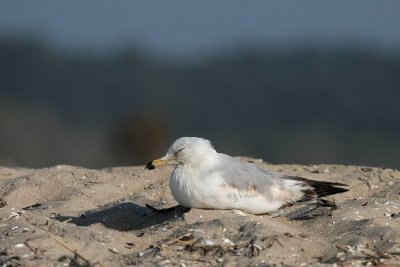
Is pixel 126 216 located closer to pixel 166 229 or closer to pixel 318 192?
pixel 166 229

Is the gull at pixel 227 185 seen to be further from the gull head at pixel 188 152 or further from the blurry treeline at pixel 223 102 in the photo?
the blurry treeline at pixel 223 102

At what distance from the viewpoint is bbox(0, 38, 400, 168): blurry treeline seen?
1983 inches

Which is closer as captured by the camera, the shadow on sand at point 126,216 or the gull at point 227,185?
the gull at point 227,185

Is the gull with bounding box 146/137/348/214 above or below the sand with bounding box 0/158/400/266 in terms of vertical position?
above

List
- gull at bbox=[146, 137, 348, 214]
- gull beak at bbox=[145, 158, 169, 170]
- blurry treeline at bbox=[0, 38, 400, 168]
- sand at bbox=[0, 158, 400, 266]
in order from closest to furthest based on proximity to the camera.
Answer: sand at bbox=[0, 158, 400, 266]
gull at bbox=[146, 137, 348, 214]
gull beak at bbox=[145, 158, 169, 170]
blurry treeline at bbox=[0, 38, 400, 168]

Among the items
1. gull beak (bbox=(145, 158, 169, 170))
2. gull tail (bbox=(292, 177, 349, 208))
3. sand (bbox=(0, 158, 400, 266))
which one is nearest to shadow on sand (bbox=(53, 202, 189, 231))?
sand (bbox=(0, 158, 400, 266))

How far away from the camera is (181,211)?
913 cm

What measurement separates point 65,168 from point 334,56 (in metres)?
78.5

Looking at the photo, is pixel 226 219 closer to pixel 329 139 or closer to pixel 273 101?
pixel 329 139

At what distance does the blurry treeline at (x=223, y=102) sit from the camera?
50.4 meters

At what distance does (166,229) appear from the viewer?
8.61m

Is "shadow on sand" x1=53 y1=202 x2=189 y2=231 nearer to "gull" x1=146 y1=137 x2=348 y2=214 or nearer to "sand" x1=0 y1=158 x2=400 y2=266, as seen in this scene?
"sand" x1=0 y1=158 x2=400 y2=266

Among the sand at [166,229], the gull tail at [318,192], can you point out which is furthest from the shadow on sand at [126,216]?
the gull tail at [318,192]

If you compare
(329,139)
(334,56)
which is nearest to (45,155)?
(329,139)
